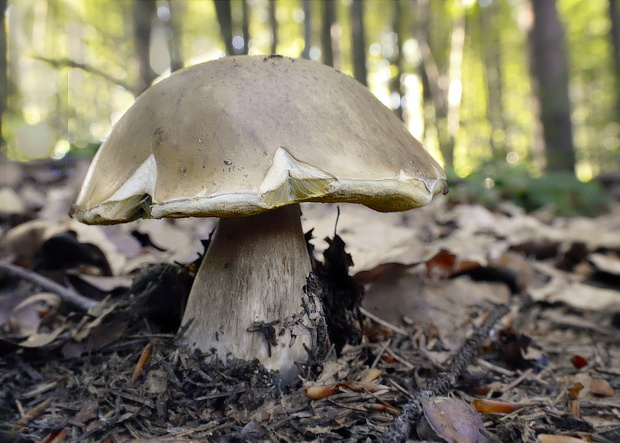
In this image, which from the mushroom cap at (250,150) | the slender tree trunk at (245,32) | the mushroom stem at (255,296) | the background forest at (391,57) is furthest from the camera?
the background forest at (391,57)

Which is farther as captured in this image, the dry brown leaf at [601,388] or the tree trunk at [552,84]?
the tree trunk at [552,84]

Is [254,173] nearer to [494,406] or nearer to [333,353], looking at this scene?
[333,353]

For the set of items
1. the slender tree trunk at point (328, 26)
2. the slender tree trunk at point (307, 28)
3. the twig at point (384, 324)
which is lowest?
the twig at point (384, 324)

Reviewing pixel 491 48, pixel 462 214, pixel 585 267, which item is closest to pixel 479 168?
pixel 462 214

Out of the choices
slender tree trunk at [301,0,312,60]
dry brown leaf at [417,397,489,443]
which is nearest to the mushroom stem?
dry brown leaf at [417,397,489,443]

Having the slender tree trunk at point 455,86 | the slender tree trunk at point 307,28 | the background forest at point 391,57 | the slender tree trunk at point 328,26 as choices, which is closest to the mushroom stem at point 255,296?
the background forest at point 391,57

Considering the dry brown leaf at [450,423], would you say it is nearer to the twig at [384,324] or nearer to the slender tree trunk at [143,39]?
the twig at [384,324]

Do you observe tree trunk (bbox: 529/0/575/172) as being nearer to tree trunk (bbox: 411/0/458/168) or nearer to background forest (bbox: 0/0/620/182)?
background forest (bbox: 0/0/620/182)
